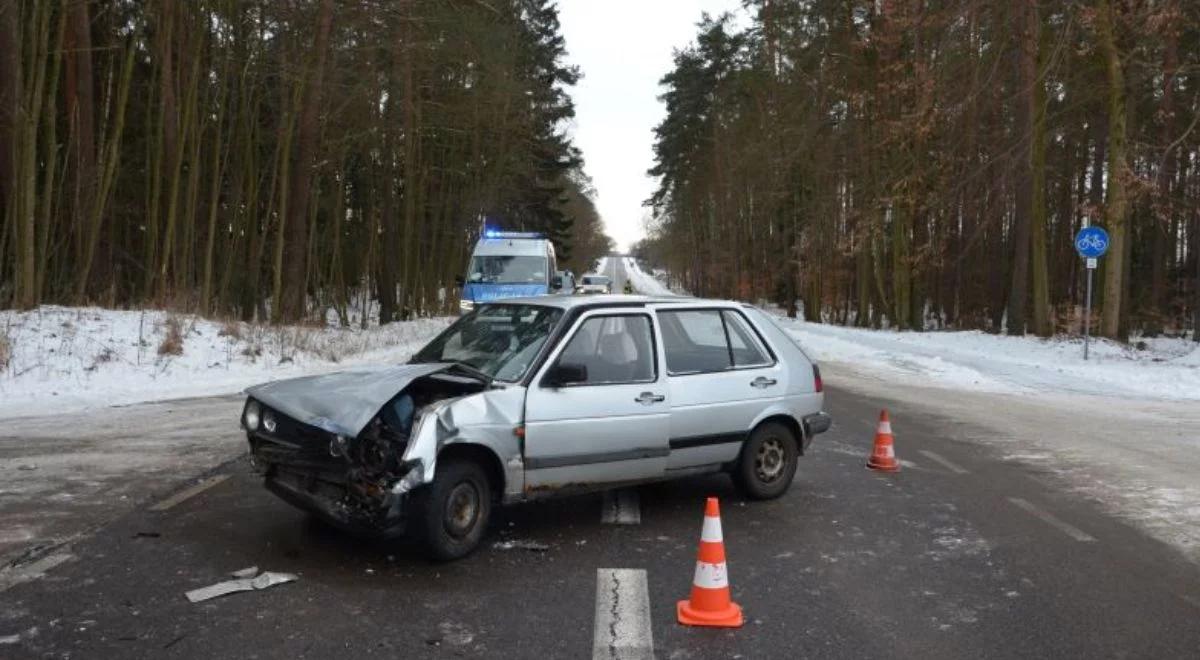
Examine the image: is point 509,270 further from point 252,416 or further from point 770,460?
point 252,416

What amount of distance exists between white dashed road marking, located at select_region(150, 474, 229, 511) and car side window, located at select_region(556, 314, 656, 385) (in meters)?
3.05

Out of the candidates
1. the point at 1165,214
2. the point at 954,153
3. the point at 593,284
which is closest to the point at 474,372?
the point at 954,153

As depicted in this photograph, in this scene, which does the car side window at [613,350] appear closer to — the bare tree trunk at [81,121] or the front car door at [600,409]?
the front car door at [600,409]

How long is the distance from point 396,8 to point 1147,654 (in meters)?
18.2

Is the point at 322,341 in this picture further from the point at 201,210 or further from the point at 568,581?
the point at 568,581

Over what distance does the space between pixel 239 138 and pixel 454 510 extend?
2330 cm

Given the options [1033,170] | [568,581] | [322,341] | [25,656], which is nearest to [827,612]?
[568,581]

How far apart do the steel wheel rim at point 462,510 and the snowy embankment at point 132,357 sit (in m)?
8.00

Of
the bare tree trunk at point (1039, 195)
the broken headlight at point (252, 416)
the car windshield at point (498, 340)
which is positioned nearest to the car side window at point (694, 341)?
the car windshield at point (498, 340)

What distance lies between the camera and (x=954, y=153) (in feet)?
77.1

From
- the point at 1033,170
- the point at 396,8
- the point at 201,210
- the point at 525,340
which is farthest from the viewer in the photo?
the point at 201,210

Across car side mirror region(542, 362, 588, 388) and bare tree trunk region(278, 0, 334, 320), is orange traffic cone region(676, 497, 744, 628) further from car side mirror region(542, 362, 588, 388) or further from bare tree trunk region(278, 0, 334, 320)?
bare tree trunk region(278, 0, 334, 320)

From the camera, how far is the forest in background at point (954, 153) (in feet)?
60.2

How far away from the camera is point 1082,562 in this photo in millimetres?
5547
